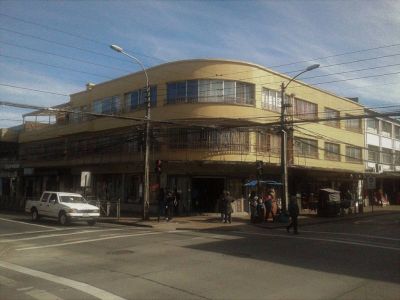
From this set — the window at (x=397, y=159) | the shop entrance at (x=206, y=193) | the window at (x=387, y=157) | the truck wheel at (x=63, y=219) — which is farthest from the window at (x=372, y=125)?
the truck wheel at (x=63, y=219)

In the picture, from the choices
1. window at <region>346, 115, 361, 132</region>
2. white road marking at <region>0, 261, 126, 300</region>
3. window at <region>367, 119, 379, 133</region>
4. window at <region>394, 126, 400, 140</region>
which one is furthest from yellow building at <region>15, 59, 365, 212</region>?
window at <region>394, 126, 400, 140</region>

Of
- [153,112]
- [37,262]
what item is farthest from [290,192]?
[37,262]

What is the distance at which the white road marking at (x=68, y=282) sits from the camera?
27.5 ft

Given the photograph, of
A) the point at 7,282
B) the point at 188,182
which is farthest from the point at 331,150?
the point at 7,282

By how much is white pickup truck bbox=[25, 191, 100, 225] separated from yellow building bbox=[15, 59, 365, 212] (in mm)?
4764

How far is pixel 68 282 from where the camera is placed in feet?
31.4

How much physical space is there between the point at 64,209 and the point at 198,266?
46.8 feet

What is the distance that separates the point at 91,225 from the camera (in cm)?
2394

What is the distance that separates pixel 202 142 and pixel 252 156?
3521 millimetres

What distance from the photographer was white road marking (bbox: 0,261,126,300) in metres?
8.38

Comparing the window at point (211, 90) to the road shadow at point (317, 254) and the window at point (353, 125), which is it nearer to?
the road shadow at point (317, 254)

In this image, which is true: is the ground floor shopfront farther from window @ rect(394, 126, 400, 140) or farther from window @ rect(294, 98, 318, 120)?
window @ rect(394, 126, 400, 140)

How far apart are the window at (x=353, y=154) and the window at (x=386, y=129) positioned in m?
9.19

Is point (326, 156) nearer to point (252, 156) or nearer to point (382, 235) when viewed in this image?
point (252, 156)
